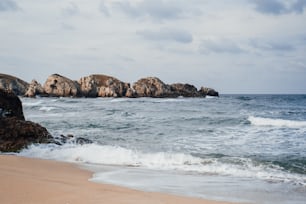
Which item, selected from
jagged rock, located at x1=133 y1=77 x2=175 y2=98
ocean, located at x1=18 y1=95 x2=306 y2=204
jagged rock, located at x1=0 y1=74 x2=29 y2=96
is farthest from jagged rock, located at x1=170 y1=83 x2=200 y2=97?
ocean, located at x1=18 y1=95 x2=306 y2=204

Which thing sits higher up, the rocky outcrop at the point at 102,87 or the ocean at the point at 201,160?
the rocky outcrop at the point at 102,87

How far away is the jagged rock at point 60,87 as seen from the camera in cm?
8360

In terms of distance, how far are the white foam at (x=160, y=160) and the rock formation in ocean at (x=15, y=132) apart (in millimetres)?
400

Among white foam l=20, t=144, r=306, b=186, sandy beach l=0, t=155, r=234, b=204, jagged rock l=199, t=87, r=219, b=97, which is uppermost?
jagged rock l=199, t=87, r=219, b=97

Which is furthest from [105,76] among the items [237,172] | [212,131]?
[237,172]

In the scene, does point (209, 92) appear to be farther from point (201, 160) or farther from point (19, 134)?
point (201, 160)

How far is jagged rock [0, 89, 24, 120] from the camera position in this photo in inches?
496

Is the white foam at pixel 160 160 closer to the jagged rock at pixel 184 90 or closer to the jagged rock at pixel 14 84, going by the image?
the jagged rock at pixel 184 90

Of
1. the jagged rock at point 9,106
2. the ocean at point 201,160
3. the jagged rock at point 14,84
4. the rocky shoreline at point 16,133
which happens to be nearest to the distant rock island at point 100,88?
the jagged rock at point 14,84

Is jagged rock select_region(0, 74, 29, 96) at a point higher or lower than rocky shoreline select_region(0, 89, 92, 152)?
higher

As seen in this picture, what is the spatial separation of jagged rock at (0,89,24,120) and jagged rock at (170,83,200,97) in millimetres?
79799

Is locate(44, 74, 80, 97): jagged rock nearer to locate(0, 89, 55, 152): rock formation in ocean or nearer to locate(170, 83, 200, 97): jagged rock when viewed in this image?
locate(170, 83, 200, 97): jagged rock

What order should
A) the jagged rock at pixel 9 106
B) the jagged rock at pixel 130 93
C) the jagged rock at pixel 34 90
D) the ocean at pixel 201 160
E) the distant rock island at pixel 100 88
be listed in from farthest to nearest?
the jagged rock at pixel 130 93 < the distant rock island at pixel 100 88 < the jagged rock at pixel 34 90 < the jagged rock at pixel 9 106 < the ocean at pixel 201 160

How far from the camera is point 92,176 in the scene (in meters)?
7.67
